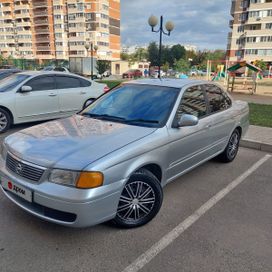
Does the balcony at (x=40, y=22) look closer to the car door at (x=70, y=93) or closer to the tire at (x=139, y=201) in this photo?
the car door at (x=70, y=93)

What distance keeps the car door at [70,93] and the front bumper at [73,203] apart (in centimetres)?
514

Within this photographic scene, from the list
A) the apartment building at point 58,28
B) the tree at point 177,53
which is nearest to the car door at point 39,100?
the apartment building at point 58,28

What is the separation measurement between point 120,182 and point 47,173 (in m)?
0.68

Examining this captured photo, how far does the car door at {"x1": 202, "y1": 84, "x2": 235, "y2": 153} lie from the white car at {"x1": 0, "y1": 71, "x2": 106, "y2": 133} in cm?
299

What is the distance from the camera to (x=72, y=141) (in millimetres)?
2768

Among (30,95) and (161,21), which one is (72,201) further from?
(161,21)

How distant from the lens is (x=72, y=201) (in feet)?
7.68

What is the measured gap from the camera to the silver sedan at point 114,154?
2406mm

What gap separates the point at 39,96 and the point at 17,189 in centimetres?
480

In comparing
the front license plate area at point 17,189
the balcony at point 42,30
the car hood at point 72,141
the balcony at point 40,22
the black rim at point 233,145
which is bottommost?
the black rim at point 233,145

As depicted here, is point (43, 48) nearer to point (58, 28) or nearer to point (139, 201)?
point (58, 28)

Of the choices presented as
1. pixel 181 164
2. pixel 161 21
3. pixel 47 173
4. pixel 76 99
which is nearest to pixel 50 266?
pixel 47 173

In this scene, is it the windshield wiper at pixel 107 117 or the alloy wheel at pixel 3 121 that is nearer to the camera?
the windshield wiper at pixel 107 117

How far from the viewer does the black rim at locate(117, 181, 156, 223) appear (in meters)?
2.79
